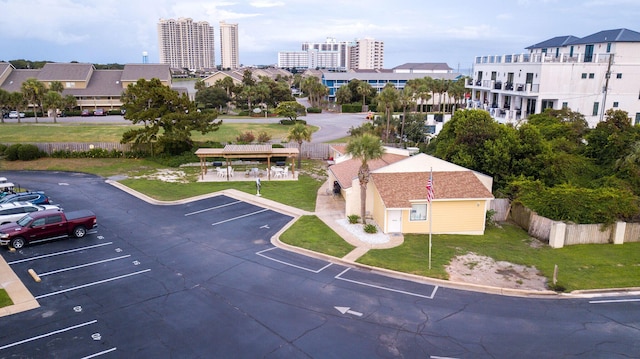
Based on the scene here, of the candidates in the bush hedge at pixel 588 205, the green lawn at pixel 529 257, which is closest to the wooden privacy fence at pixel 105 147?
the green lawn at pixel 529 257

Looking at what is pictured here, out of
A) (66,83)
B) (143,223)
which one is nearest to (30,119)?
(66,83)

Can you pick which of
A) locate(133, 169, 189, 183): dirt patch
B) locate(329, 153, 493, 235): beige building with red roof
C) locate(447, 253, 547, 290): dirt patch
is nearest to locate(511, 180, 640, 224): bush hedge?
locate(329, 153, 493, 235): beige building with red roof

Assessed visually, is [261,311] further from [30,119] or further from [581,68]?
[30,119]

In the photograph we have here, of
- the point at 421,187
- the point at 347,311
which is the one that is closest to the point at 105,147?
the point at 421,187

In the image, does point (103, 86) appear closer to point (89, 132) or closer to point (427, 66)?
point (89, 132)

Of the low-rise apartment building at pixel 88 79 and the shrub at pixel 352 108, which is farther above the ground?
the low-rise apartment building at pixel 88 79

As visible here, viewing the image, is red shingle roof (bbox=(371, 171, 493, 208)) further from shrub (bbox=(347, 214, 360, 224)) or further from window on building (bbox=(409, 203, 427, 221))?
shrub (bbox=(347, 214, 360, 224))

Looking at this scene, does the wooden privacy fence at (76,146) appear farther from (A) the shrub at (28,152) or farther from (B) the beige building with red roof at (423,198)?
(B) the beige building with red roof at (423,198)
